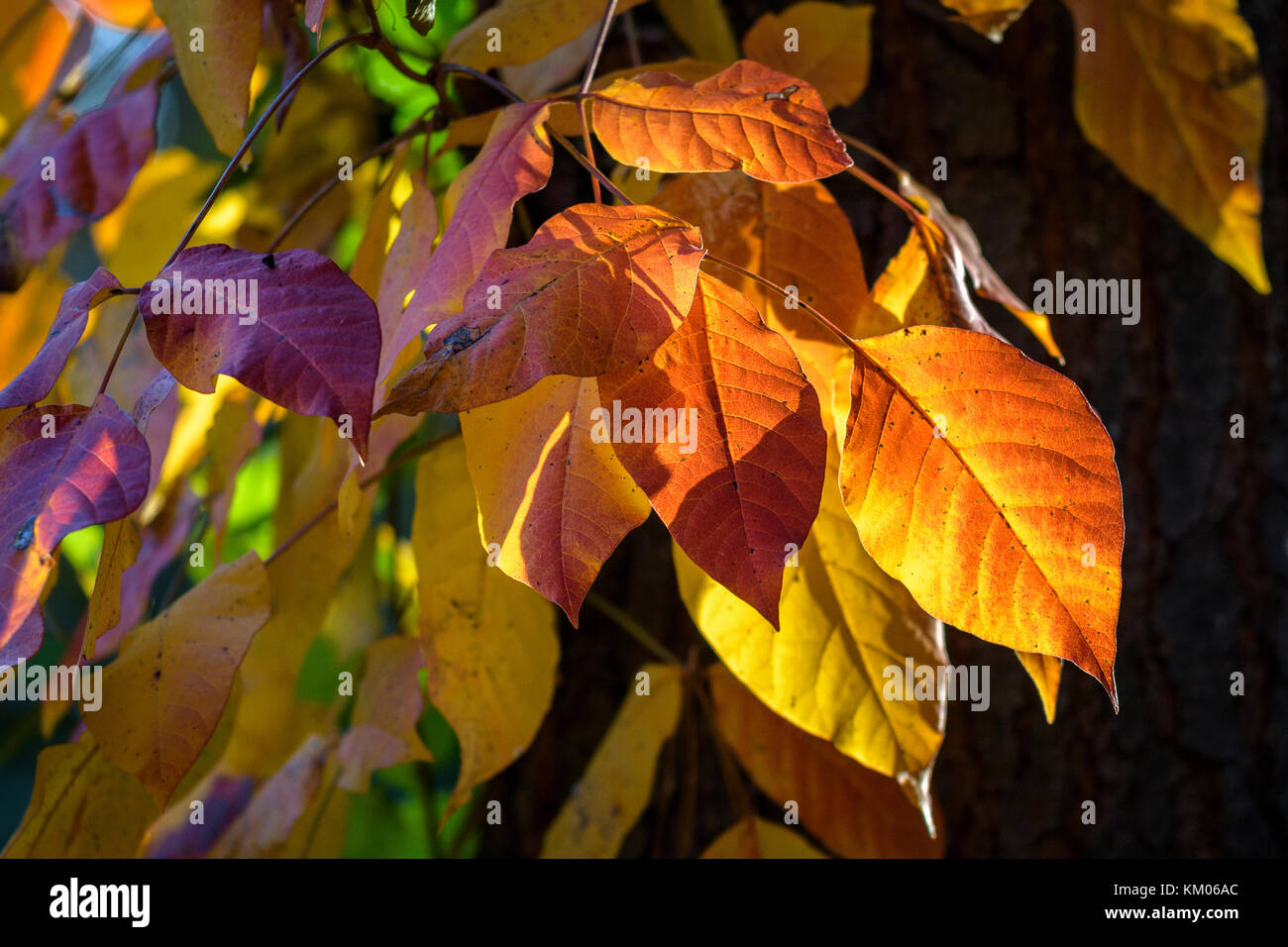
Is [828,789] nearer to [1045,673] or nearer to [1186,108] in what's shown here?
[1045,673]

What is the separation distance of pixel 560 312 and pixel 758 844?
51 centimetres

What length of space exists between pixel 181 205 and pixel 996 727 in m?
0.85

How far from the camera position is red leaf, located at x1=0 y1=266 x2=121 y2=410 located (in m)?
0.35

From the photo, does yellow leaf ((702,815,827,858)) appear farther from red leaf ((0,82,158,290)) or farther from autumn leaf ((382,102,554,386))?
red leaf ((0,82,158,290))

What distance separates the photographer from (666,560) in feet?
2.84

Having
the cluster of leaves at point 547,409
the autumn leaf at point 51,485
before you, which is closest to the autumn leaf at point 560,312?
the cluster of leaves at point 547,409

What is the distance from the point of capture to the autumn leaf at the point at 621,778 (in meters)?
0.66

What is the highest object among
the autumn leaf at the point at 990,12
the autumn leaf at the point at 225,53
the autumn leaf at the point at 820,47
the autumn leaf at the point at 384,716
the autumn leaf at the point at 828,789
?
the autumn leaf at the point at 820,47

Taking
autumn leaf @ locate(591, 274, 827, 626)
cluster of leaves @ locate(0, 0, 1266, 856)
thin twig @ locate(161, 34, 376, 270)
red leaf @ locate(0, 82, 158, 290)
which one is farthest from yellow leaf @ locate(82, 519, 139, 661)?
red leaf @ locate(0, 82, 158, 290)

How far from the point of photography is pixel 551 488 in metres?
0.36

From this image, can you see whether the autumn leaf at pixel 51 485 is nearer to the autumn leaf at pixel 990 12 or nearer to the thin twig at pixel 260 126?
the thin twig at pixel 260 126

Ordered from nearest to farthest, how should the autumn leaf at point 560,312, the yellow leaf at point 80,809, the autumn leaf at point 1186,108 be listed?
1. the autumn leaf at point 560,312
2. the yellow leaf at point 80,809
3. the autumn leaf at point 1186,108
